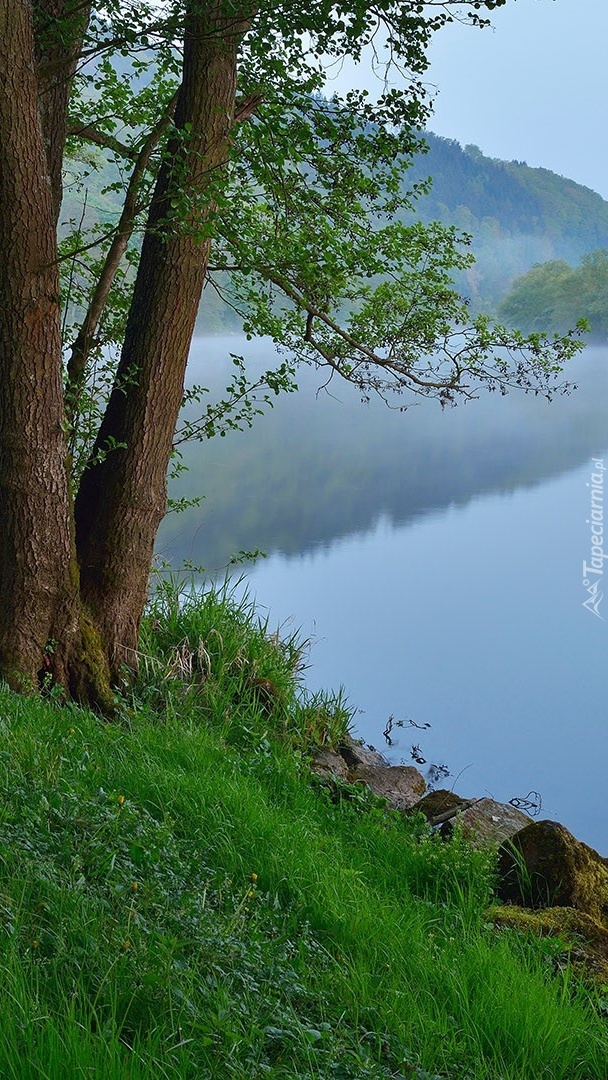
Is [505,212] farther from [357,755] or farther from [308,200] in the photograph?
[357,755]

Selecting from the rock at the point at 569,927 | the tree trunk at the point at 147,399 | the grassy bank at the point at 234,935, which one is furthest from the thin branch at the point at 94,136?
the rock at the point at 569,927

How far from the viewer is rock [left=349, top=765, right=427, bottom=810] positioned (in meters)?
5.16

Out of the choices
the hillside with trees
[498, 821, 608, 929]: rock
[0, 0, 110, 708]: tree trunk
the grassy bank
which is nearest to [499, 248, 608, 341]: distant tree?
the hillside with trees

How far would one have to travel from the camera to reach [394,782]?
5586 millimetres

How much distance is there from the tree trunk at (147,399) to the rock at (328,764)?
1084 mm

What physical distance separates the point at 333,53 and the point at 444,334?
1.61 m

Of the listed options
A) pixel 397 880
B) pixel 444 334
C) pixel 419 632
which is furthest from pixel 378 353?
pixel 419 632

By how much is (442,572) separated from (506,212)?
26.4 meters

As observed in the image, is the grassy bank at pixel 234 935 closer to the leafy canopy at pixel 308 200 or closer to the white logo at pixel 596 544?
the leafy canopy at pixel 308 200

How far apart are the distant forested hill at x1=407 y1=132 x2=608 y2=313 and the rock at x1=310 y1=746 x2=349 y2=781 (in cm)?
2413

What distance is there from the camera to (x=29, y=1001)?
1.73 m

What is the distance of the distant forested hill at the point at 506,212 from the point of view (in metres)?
31.0

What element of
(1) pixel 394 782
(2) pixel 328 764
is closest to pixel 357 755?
(1) pixel 394 782

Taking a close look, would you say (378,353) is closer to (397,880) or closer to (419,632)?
(397,880)
